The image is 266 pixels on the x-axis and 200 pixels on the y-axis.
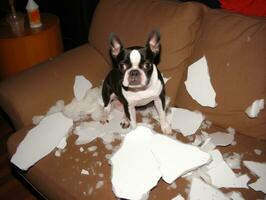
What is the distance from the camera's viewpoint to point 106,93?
1795 mm

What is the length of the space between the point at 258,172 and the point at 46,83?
3.99 feet

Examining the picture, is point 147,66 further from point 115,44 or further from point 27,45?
point 27,45

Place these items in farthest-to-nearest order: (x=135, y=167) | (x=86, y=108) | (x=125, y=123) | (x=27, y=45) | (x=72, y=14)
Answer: (x=72, y=14) < (x=27, y=45) < (x=86, y=108) < (x=125, y=123) < (x=135, y=167)

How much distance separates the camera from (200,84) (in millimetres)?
1628

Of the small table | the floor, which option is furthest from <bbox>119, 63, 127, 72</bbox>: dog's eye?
the small table

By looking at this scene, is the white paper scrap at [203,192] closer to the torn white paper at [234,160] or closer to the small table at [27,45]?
the torn white paper at [234,160]

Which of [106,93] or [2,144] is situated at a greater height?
[106,93]

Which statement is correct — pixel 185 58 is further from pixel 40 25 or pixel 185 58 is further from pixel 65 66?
pixel 40 25

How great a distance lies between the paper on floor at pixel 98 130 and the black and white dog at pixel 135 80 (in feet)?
0.12

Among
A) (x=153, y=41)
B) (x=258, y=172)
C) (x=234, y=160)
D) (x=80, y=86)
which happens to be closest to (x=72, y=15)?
(x=80, y=86)

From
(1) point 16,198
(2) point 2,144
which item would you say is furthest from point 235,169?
(2) point 2,144

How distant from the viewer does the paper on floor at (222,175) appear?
1.28 meters

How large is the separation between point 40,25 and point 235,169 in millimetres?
1977

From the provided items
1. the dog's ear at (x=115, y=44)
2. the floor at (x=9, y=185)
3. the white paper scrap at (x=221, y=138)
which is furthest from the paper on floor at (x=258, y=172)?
the floor at (x=9, y=185)
